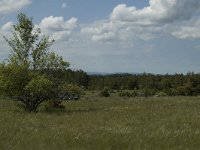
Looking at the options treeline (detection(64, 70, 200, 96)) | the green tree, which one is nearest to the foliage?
the green tree

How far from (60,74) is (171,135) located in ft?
69.9

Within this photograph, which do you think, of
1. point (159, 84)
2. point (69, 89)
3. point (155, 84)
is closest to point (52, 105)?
point (69, 89)

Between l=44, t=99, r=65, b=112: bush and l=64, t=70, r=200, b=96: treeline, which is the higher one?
l=64, t=70, r=200, b=96: treeline

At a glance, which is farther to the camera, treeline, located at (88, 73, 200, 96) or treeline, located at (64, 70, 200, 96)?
treeline, located at (88, 73, 200, 96)

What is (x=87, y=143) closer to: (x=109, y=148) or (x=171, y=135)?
(x=109, y=148)

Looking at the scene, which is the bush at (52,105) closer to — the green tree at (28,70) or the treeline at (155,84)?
the green tree at (28,70)

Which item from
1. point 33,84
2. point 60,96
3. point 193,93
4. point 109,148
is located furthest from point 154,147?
point 193,93

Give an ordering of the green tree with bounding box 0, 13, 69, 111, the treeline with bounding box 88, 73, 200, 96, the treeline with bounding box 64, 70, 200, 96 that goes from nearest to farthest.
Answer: the green tree with bounding box 0, 13, 69, 111 → the treeline with bounding box 64, 70, 200, 96 → the treeline with bounding box 88, 73, 200, 96

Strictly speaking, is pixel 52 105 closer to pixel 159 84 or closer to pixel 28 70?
pixel 28 70

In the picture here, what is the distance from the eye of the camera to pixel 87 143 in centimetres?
1320

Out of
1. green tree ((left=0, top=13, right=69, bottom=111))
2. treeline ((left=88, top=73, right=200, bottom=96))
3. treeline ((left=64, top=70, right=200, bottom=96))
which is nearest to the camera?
green tree ((left=0, top=13, right=69, bottom=111))

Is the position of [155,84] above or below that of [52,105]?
above

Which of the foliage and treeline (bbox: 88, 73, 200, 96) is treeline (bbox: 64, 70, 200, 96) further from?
the foliage

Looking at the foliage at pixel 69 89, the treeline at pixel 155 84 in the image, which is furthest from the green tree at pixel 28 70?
the treeline at pixel 155 84
